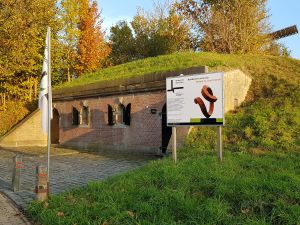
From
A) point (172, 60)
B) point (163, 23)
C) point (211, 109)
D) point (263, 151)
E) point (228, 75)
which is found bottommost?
point (263, 151)

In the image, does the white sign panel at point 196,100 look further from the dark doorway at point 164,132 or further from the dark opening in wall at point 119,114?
the dark opening in wall at point 119,114

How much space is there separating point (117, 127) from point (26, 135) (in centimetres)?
823

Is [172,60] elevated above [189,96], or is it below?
above

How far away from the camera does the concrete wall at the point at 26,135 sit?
2327 cm

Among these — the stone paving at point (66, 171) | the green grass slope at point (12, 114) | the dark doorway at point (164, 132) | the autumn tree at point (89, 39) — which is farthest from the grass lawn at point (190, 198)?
the autumn tree at point (89, 39)

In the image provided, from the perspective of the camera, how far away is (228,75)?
16.1 metres

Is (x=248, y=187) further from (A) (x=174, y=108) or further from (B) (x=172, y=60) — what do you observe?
(B) (x=172, y=60)

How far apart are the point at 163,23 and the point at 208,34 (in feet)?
32.7

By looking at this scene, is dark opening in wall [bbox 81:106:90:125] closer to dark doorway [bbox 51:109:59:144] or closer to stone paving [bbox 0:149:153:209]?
dark doorway [bbox 51:109:59:144]

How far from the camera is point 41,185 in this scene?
25.9 ft

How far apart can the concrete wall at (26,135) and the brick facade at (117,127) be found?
1.99m

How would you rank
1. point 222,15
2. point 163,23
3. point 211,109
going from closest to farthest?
point 211,109, point 222,15, point 163,23

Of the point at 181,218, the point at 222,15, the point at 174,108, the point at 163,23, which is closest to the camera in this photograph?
the point at 181,218

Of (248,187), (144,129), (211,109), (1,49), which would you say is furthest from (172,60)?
(248,187)
